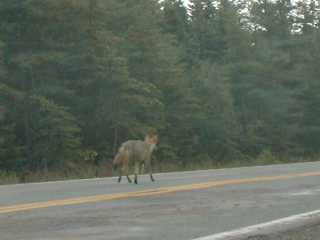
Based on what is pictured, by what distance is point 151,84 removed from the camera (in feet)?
127

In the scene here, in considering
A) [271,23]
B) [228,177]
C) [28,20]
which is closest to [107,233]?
[228,177]

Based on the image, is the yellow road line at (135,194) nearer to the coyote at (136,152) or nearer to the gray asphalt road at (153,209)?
the gray asphalt road at (153,209)

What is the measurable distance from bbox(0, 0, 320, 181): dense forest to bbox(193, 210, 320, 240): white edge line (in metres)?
13.7

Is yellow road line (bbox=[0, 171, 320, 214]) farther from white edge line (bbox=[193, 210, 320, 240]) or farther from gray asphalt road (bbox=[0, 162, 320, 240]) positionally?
white edge line (bbox=[193, 210, 320, 240])

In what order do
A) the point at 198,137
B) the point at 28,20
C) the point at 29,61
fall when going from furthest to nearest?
the point at 198,137
the point at 28,20
the point at 29,61

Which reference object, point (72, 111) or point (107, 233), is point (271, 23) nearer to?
point (72, 111)

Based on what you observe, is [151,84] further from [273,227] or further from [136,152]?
[273,227]

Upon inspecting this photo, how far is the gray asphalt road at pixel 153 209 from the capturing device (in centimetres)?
898

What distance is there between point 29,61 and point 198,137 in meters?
18.9

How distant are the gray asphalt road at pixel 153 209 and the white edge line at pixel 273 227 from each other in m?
0.35

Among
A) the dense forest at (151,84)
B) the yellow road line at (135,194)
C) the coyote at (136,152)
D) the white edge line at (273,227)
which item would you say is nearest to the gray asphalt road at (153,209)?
the yellow road line at (135,194)

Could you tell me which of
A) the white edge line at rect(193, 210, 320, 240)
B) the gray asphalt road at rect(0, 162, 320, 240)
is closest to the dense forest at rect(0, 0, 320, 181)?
the gray asphalt road at rect(0, 162, 320, 240)

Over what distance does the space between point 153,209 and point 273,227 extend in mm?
2496

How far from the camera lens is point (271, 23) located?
68.8 metres
